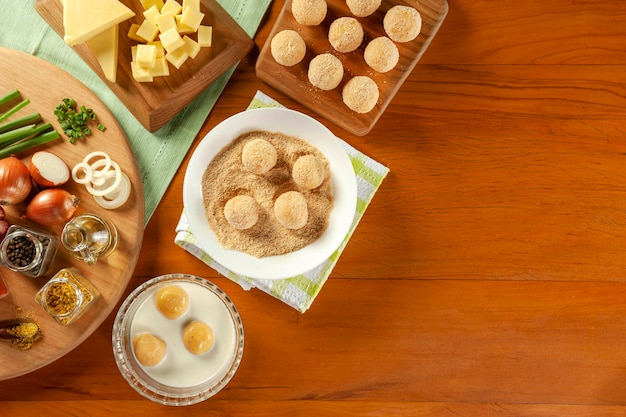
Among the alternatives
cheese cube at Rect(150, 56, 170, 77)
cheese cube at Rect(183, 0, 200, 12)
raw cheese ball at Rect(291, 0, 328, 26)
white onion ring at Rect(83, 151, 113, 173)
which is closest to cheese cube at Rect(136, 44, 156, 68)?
cheese cube at Rect(150, 56, 170, 77)

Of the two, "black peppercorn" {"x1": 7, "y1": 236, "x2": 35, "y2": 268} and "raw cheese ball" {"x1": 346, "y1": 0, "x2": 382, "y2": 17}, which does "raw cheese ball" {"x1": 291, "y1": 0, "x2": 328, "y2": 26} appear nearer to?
"raw cheese ball" {"x1": 346, "y1": 0, "x2": 382, "y2": 17}

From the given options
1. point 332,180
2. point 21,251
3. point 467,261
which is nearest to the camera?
point 21,251

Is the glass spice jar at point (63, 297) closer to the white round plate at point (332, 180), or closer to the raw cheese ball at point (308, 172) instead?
the white round plate at point (332, 180)

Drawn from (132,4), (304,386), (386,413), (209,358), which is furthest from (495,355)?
(132,4)

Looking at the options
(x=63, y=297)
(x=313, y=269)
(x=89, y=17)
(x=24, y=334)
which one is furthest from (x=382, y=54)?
(x=24, y=334)

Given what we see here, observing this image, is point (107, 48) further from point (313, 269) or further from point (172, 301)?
point (313, 269)
